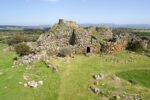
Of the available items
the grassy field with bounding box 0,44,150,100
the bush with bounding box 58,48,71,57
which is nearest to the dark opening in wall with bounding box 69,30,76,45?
the bush with bounding box 58,48,71,57

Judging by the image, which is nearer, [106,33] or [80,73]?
[80,73]

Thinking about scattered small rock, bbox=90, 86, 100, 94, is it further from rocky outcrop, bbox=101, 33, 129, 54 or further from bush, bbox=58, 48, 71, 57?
rocky outcrop, bbox=101, 33, 129, 54

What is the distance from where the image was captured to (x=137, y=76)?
35.0 meters

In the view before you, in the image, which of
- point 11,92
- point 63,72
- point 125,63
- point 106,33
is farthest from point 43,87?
point 106,33

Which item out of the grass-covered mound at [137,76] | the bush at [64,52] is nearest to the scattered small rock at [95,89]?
the grass-covered mound at [137,76]

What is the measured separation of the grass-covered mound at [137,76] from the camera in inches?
1291

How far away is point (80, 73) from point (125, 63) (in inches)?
346

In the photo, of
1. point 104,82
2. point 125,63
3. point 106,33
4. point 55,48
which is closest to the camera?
point 104,82

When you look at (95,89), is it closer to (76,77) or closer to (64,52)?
(76,77)

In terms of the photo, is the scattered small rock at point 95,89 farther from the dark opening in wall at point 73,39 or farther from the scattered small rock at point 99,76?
the dark opening in wall at point 73,39

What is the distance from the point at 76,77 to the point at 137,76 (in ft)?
26.5

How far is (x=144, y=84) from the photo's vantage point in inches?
1278

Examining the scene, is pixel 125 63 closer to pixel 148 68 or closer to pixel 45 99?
pixel 148 68

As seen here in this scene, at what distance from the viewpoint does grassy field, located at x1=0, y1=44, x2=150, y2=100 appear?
94.0 feet
